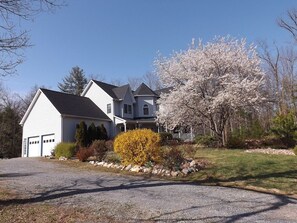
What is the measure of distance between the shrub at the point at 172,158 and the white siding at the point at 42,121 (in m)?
14.5

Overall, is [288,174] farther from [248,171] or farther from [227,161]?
[227,161]

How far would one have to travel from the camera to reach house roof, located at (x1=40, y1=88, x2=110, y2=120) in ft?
87.9

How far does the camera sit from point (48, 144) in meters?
26.7

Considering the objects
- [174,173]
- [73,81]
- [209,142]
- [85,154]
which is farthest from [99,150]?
[73,81]

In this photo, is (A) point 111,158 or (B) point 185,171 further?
(A) point 111,158

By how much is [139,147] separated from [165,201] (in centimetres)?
700

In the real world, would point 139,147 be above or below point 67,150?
above

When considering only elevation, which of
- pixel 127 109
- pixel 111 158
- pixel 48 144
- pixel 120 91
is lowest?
pixel 111 158

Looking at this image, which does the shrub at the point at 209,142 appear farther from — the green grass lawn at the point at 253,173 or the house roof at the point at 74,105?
the house roof at the point at 74,105

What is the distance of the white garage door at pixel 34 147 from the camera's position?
27625mm

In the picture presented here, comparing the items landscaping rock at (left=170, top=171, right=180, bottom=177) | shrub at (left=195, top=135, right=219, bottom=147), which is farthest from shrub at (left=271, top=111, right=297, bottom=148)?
landscaping rock at (left=170, top=171, right=180, bottom=177)

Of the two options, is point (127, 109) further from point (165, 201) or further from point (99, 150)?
point (165, 201)

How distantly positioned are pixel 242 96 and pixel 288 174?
9.21 m

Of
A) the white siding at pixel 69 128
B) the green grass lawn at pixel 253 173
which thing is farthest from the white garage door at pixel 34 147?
the green grass lawn at pixel 253 173
